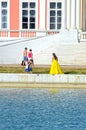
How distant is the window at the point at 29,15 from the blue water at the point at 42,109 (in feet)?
59.6

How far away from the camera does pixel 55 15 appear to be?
51.2 meters

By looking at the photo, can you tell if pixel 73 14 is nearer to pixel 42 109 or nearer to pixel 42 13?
pixel 42 13

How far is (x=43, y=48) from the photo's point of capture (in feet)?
157

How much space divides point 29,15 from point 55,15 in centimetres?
181

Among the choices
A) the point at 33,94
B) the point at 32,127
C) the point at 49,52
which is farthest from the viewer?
the point at 49,52

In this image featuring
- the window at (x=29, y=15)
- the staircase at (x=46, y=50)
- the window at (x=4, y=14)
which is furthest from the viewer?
the window at (x=4, y=14)

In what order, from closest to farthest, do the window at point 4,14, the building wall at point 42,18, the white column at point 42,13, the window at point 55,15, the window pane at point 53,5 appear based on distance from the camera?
the building wall at point 42,18
the window at point 55,15
the white column at point 42,13
the window pane at point 53,5
the window at point 4,14

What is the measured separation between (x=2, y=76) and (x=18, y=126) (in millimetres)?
11807

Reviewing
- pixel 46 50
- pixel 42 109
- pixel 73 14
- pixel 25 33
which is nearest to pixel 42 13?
pixel 25 33

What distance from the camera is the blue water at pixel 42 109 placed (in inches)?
936

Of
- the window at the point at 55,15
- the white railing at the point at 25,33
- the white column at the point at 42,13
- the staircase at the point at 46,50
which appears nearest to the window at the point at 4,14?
the white railing at the point at 25,33

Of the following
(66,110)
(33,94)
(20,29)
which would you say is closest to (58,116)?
(66,110)

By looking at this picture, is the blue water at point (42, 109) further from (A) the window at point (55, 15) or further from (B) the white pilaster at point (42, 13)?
(B) the white pilaster at point (42, 13)

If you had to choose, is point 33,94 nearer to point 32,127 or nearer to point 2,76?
point 2,76
